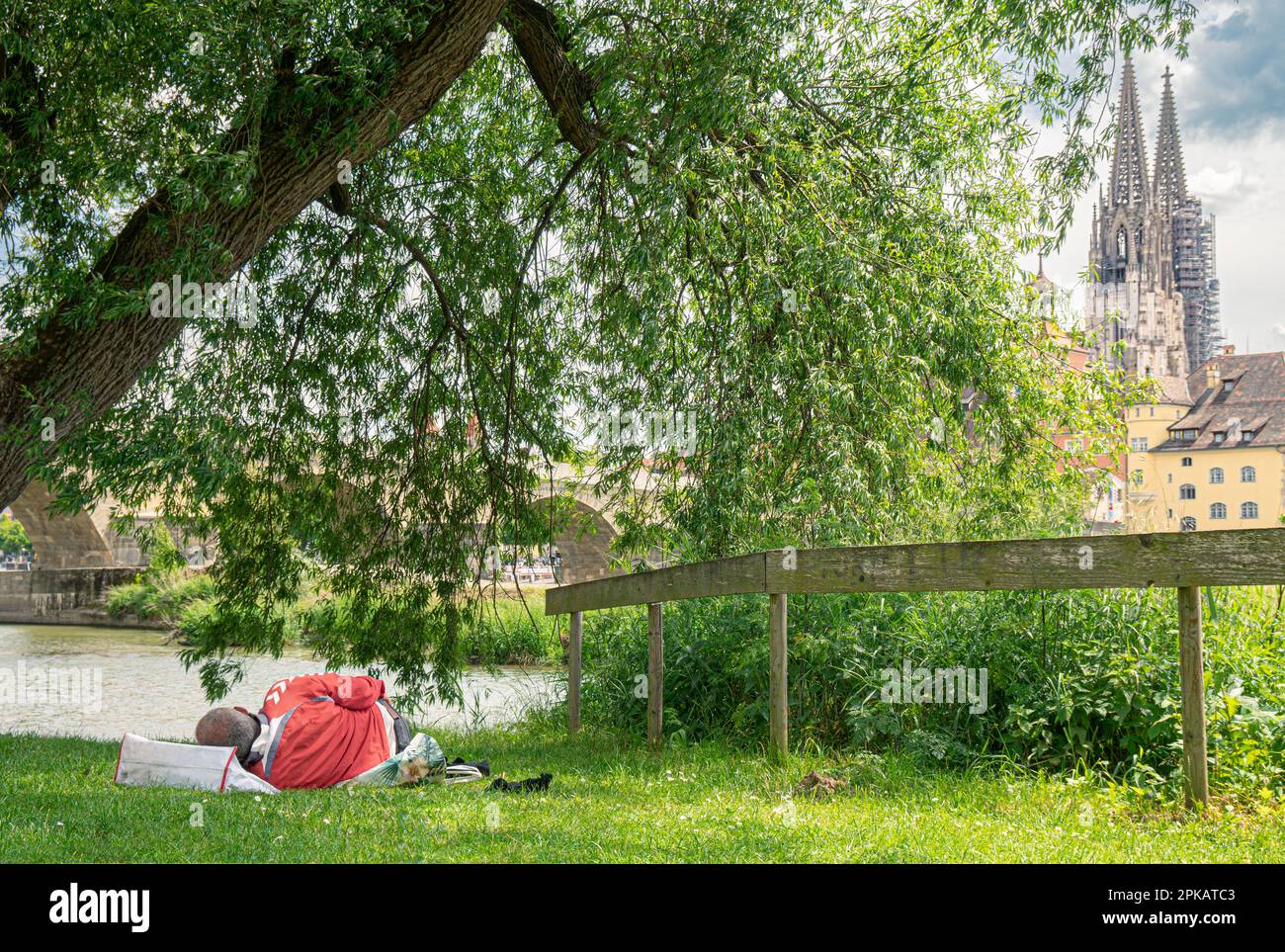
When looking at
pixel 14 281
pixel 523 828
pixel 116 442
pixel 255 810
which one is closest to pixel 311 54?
pixel 14 281

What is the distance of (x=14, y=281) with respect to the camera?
5.88 metres

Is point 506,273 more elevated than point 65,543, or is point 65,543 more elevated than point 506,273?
point 506,273

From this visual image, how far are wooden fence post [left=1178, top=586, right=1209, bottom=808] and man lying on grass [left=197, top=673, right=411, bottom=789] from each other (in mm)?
4190

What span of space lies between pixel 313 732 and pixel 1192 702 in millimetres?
4364

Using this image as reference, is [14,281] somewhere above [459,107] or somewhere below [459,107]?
below

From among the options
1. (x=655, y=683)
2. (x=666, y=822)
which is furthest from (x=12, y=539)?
(x=666, y=822)

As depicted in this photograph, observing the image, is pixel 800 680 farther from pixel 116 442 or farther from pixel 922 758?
pixel 116 442

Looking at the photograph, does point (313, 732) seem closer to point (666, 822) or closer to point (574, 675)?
point (666, 822)

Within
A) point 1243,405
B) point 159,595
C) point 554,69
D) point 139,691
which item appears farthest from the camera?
point 1243,405

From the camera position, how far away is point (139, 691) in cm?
1636

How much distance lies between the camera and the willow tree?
18.9ft

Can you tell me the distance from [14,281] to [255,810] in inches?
131

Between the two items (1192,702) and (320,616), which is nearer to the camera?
(1192,702)

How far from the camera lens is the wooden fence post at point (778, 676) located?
17.5 feet
